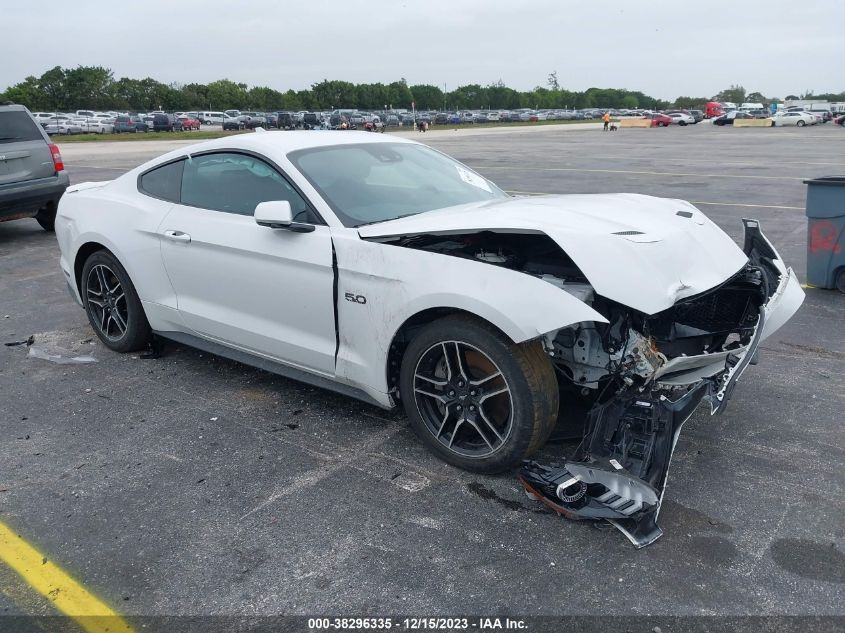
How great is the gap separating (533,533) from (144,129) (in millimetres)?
64696

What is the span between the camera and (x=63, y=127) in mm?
56969

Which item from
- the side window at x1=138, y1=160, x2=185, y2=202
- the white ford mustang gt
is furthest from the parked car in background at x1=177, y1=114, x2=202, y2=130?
the white ford mustang gt

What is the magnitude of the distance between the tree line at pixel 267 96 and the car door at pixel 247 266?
72854 millimetres

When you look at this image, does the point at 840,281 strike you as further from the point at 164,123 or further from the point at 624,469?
the point at 164,123

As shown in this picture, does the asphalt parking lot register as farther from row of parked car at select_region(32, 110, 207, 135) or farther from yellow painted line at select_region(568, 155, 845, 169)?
row of parked car at select_region(32, 110, 207, 135)

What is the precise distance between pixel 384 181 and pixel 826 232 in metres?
4.71

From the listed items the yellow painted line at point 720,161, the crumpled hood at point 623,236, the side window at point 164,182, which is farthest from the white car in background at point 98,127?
the crumpled hood at point 623,236

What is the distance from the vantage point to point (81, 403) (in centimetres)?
465

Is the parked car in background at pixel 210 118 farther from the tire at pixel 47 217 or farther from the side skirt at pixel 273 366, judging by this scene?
the side skirt at pixel 273 366

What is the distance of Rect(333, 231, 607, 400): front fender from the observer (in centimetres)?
313

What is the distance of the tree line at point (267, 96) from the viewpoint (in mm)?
95750

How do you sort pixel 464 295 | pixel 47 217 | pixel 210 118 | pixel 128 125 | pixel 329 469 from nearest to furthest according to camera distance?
pixel 464 295
pixel 329 469
pixel 47 217
pixel 128 125
pixel 210 118

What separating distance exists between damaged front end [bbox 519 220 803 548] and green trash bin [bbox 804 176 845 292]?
3.38m

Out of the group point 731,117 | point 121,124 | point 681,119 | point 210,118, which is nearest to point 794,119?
point 731,117
